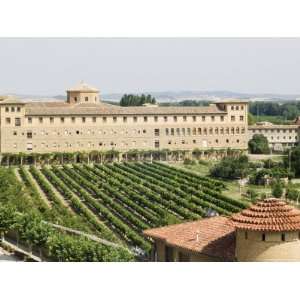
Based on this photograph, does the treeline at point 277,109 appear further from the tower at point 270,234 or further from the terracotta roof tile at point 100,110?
the tower at point 270,234

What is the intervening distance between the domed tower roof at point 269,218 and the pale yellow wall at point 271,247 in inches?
2.3

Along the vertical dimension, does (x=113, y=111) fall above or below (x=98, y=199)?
above

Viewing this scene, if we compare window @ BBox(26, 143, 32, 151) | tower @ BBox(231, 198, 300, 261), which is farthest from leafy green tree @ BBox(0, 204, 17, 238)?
window @ BBox(26, 143, 32, 151)

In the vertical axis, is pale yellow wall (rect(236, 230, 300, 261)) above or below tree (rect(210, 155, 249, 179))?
above

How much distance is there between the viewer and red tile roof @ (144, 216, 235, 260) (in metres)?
6.91

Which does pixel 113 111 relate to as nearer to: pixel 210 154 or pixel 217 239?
pixel 210 154

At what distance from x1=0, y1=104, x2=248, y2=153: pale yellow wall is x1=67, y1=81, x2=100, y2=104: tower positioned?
1.48 ft

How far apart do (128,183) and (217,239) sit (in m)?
10.6

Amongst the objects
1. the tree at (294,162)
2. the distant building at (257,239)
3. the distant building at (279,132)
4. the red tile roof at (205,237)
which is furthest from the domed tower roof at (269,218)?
the distant building at (279,132)

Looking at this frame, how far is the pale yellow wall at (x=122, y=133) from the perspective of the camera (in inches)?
861

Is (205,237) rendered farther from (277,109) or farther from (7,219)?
(277,109)

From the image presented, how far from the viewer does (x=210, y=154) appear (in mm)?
22000

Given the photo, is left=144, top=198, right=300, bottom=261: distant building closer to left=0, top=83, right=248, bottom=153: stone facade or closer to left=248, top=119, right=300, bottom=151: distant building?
left=0, top=83, right=248, bottom=153: stone facade
